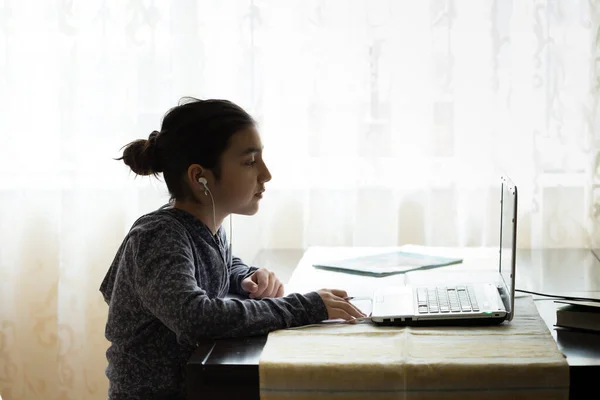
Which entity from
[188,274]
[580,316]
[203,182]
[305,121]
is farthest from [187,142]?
[305,121]

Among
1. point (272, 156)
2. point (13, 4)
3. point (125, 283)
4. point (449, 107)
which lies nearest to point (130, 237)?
point (125, 283)

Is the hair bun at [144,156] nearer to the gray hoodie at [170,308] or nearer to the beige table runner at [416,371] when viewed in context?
the gray hoodie at [170,308]

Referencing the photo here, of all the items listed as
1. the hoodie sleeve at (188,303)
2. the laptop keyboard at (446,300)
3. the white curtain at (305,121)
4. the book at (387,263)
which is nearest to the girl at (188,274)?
the hoodie sleeve at (188,303)

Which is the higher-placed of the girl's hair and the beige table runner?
the girl's hair

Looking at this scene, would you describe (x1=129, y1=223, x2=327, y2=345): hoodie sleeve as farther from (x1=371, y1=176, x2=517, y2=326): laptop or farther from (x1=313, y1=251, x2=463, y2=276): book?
(x1=313, y1=251, x2=463, y2=276): book

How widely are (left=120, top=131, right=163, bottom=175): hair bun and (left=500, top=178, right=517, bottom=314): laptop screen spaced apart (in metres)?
0.65

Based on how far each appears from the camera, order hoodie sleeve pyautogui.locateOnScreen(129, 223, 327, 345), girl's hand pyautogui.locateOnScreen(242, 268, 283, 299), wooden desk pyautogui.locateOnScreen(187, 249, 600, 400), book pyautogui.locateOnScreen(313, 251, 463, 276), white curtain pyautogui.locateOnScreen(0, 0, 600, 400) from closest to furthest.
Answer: wooden desk pyautogui.locateOnScreen(187, 249, 600, 400)
hoodie sleeve pyautogui.locateOnScreen(129, 223, 327, 345)
girl's hand pyautogui.locateOnScreen(242, 268, 283, 299)
book pyautogui.locateOnScreen(313, 251, 463, 276)
white curtain pyautogui.locateOnScreen(0, 0, 600, 400)

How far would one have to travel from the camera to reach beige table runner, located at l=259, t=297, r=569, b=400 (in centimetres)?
118

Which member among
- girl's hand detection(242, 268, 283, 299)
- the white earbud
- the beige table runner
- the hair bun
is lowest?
the beige table runner

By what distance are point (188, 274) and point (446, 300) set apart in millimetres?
450

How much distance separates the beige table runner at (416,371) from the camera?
1185 mm

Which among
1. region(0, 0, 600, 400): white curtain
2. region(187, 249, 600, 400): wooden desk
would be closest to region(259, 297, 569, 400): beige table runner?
region(187, 249, 600, 400): wooden desk

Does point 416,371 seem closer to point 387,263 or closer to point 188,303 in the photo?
point 188,303

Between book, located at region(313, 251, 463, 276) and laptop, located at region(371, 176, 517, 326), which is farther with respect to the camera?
book, located at region(313, 251, 463, 276)
